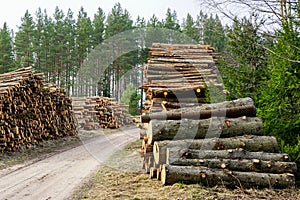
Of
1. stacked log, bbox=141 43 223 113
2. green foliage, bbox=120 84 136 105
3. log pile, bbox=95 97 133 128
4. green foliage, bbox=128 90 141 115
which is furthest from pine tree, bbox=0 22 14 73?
stacked log, bbox=141 43 223 113

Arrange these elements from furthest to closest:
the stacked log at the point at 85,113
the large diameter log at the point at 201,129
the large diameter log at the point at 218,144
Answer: the stacked log at the point at 85,113, the large diameter log at the point at 201,129, the large diameter log at the point at 218,144

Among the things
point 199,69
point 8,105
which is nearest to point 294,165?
point 199,69

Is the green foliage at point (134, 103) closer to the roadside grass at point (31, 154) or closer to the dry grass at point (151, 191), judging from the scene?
the roadside grass at point (31, 154)

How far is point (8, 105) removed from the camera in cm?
1352

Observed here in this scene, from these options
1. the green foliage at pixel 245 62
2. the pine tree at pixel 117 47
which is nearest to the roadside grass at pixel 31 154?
the green foliage at pixel 245 62

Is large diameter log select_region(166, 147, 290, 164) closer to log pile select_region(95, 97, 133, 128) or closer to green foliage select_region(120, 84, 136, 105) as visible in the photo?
log pile select_region(95, 97, 133, 128)

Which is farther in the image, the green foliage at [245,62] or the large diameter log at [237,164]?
the green foliage at [245,62]

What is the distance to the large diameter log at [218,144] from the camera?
7592 millimetres

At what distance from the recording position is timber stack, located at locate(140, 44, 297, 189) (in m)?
6.88

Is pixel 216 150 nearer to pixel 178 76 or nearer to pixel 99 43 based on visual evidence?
pixel 178 76

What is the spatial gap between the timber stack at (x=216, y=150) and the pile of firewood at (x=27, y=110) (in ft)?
23.4

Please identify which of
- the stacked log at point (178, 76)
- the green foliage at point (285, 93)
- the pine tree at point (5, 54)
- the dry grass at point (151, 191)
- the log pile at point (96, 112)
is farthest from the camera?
the pine tree at point (5, 54)

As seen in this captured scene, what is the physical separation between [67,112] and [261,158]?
15.5 meters

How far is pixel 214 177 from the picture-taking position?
269 inches
